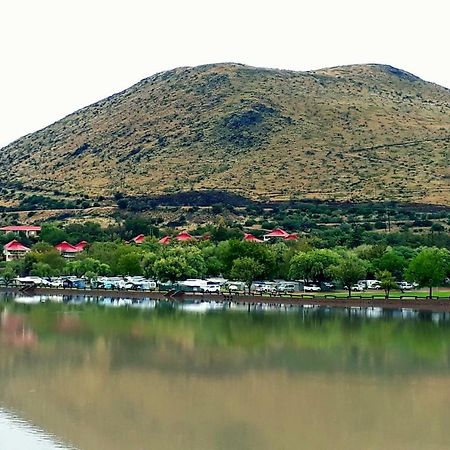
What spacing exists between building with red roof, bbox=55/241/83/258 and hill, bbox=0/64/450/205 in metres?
27.7

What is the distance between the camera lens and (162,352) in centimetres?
4362

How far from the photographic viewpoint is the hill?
133625 millimetres

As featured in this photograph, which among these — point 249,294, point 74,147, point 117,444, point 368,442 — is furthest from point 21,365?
point 74,147

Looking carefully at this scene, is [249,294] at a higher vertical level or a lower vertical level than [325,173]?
lower

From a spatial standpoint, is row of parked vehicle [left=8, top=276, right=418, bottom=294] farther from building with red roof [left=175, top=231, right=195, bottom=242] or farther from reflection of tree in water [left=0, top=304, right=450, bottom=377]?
building with red roof [left=175, top=231, right=195, bottom=242]

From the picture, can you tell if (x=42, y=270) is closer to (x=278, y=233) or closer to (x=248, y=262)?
(x=248, y=262)

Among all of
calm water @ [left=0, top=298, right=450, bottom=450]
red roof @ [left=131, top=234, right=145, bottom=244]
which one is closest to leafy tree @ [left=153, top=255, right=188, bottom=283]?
calm water @ [left=0, top=298, right=450, bottom=450]

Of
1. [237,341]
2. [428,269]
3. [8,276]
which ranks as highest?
[428,269]

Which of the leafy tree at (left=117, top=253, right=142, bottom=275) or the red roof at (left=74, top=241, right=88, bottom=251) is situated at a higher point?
the red roof at (left=74, top=241, right=88, bottom=251)

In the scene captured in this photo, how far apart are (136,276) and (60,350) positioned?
46547 millimetres

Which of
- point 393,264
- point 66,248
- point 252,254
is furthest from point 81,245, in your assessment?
point 393,264

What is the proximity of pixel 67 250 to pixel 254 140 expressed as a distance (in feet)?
151

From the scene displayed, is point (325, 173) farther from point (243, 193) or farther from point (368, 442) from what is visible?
point (368, 442)

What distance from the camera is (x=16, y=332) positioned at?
51688mm
